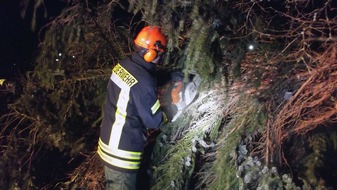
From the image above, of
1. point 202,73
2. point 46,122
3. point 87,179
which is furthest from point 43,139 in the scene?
point 202,73

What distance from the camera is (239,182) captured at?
127 inches

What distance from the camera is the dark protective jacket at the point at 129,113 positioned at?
3250 millimetres

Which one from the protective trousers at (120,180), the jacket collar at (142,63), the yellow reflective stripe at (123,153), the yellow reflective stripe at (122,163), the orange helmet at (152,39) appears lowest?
the protective trousers at (120,180)

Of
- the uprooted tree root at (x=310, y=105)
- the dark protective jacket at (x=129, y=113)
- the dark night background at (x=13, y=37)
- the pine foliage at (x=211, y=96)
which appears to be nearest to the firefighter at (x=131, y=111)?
the dark protective jacket at (x=129, y=113)

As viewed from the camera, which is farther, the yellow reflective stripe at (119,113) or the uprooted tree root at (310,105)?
the yellow reflective stripe at (119,113)

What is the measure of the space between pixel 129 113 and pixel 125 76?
32cm

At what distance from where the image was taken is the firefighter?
128 inches

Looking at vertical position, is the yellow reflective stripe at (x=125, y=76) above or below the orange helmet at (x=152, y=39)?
below

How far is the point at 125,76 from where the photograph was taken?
10.9ft

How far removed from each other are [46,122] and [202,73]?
2165mm

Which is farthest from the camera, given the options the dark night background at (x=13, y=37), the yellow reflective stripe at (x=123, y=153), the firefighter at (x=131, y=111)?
the dark night background at (x=13, y=37)

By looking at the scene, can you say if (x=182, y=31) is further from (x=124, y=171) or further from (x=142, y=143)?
(x=124, y=171)

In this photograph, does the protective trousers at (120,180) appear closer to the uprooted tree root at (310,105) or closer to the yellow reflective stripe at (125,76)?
the yellow reflective stripe at (125,76)

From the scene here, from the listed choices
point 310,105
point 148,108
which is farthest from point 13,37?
point 310,105
